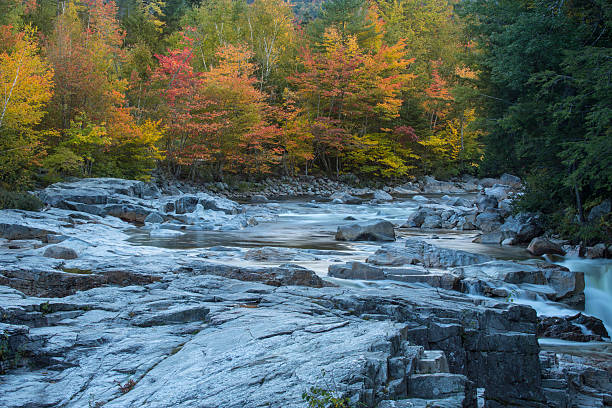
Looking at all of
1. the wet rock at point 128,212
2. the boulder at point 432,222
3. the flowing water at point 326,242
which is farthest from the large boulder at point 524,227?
the wet rock at point 128,212

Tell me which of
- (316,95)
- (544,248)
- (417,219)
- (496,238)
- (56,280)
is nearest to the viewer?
(56,280)

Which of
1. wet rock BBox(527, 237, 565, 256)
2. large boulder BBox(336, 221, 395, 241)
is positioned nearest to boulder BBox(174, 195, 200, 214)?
large boulder BBox(336, 221, 395, 241)

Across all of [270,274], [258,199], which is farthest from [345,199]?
[270,274]

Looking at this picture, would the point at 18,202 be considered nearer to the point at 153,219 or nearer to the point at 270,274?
the point at 153,219

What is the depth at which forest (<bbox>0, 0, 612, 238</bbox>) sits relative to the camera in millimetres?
12531

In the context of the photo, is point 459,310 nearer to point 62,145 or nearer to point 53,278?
point 53,278

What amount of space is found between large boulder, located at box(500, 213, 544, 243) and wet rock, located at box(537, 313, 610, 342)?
7108 millimetres

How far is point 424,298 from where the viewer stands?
587 cm

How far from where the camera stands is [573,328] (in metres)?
6.88

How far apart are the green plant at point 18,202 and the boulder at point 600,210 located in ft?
50.2

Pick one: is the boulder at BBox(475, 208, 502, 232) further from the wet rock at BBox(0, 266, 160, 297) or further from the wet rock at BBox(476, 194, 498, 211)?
the wet rock at BBox(0, 266, 160, 297)

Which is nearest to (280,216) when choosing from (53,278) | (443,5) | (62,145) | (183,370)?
(62,145)

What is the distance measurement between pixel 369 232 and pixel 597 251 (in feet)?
18.2

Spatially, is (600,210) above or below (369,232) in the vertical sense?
above
